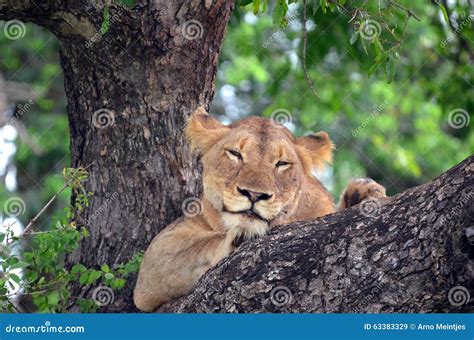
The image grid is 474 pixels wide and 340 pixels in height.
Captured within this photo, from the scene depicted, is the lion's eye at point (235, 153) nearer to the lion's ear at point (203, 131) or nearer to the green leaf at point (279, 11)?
the lion's ear at point (203, 131)

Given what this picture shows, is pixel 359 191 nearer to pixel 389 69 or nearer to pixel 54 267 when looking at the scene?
pixel 389 69

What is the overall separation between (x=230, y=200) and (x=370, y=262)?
129 centimetres

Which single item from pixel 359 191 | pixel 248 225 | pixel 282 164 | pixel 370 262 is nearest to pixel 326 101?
pixel 359 191

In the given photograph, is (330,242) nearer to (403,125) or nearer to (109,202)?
(109,202)

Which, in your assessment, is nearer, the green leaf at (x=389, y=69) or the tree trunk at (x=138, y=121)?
the green leaf at (x=389, y=69)

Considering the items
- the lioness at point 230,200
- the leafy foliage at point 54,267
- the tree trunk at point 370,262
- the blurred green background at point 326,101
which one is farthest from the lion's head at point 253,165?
the blurred green background at point 326,101

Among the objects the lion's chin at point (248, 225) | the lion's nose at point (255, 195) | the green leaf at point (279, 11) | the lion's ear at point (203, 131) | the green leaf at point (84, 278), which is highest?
the green leaf at point (279, 11)

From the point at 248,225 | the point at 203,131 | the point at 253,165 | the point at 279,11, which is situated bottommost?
the point at 248,225

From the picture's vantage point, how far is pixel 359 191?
6055 millimetres

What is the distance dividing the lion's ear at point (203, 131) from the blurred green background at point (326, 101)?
10.6 feet

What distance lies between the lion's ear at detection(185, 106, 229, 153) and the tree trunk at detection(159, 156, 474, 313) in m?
1.30

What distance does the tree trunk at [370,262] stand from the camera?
3.93 meters

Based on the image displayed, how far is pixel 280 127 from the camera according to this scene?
5840 mm

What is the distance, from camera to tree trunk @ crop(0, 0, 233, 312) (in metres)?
5.68
